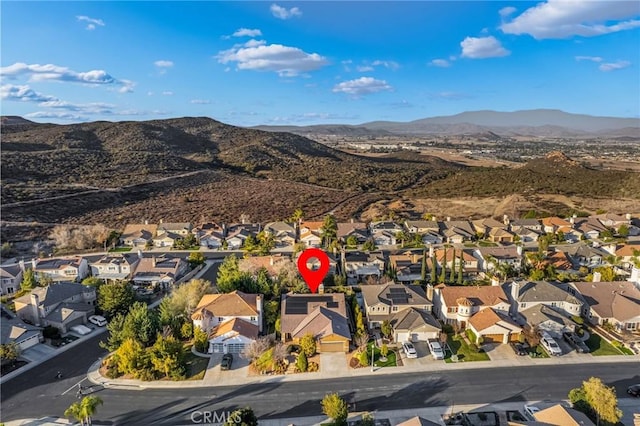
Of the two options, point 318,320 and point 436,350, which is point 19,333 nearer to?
point 318,320

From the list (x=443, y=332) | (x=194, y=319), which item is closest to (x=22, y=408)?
(x=194, y=319)

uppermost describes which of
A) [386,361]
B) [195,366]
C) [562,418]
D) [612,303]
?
[612,303]

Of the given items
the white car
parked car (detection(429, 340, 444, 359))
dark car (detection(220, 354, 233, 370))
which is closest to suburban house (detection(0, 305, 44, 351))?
the white car

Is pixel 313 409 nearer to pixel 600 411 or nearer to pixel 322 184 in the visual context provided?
pixel 600 411

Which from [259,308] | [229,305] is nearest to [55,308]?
[229,305]

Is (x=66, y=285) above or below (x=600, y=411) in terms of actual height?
above
